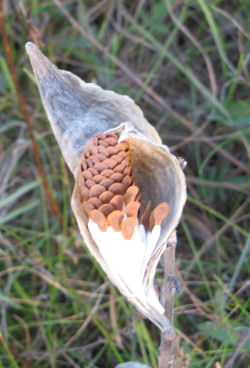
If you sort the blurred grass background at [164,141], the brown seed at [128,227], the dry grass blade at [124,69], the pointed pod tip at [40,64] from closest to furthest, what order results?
the brown seed at [128,227] < the pointed pod tip at [40,64] < the blurred grass background at [164,141] < the dry grass blade at [124,69]

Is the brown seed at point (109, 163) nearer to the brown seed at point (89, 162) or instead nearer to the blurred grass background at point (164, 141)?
the brown seed at point (89, 162)

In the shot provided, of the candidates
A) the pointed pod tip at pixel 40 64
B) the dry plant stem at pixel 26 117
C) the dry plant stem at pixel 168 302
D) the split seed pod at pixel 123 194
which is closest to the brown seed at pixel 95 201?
the split seed pod at pixel 123 194

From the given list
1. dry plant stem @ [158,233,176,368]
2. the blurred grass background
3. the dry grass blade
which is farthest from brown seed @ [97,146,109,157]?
the dry grass blade

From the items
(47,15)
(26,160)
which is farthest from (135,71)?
(26,160)

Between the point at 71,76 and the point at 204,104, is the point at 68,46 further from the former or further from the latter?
the point at 71,76

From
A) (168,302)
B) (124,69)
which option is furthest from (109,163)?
(124,69)

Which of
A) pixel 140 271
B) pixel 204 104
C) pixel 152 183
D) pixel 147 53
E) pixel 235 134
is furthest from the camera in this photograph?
pixel 147 53

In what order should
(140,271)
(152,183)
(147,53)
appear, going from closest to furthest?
(140,271) → (152,183) → (147,53)
